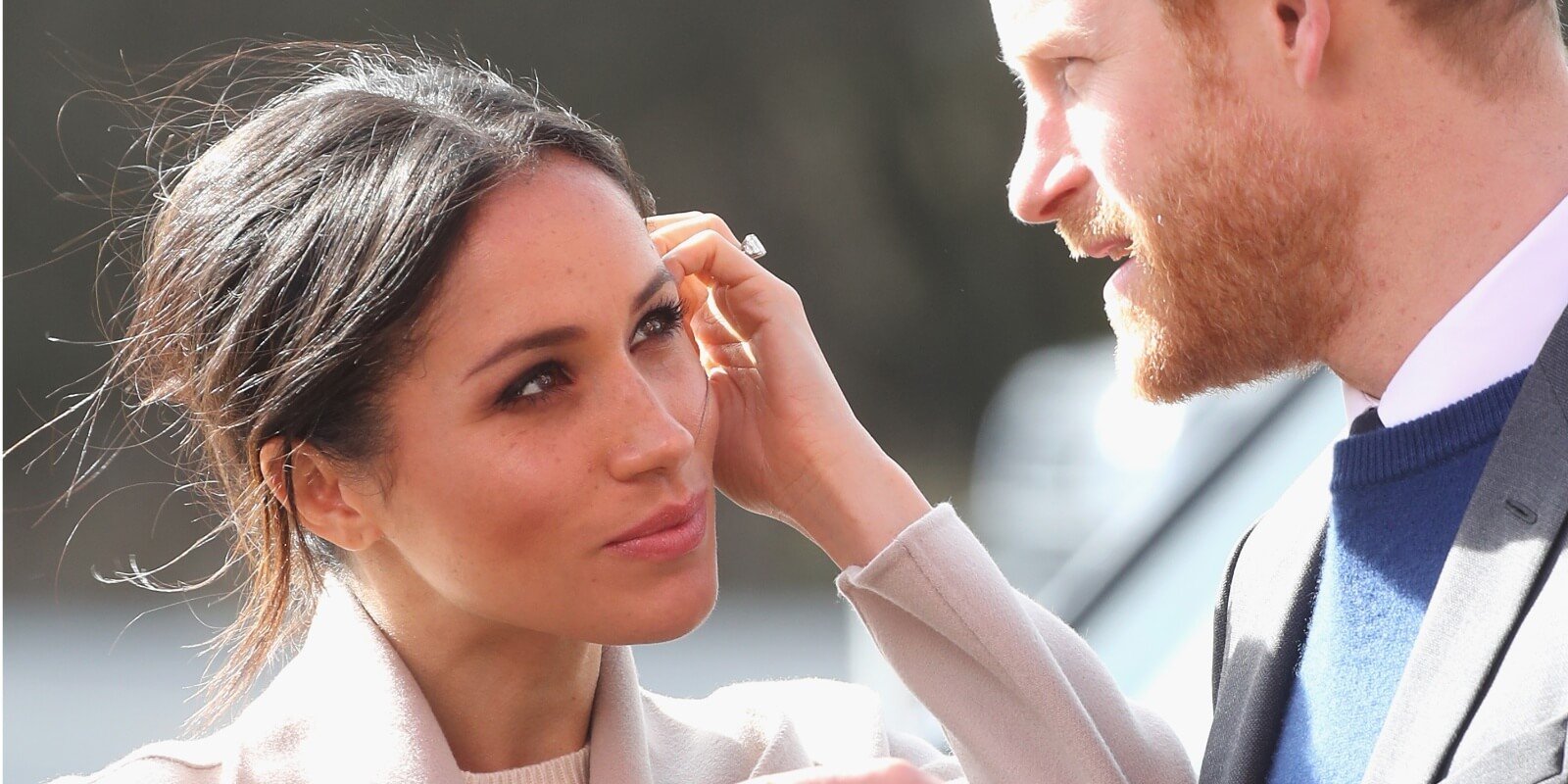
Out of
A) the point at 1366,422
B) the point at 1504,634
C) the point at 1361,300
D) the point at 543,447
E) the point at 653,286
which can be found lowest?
the point at 1504,634

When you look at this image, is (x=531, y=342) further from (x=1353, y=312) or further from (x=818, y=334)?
(x=818, y=334)

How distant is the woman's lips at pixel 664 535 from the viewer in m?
1.30

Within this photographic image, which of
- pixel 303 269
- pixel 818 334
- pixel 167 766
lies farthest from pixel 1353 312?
pixel 818 334

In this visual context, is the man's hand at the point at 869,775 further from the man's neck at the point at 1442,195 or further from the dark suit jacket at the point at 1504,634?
the man's neck at the point at 1442,195

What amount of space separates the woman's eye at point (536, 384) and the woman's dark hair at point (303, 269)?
96mm

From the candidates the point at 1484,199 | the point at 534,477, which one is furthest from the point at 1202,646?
the point at 534,477

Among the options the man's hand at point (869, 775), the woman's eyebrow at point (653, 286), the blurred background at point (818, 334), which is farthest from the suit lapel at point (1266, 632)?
the blurred background at point (818, 334)

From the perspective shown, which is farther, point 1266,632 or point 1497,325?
point 1266,632

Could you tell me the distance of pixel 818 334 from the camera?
3.09 m

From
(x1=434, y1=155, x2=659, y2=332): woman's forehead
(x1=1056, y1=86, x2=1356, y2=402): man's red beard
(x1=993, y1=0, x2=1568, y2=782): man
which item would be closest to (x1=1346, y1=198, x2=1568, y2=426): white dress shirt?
(x1=993, y1=0, x2=1568, y2=782): man

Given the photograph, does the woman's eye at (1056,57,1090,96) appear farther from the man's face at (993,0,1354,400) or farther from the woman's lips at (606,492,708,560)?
the woman's lips at (606,492,708,560)

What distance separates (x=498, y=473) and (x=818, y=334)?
1.85m

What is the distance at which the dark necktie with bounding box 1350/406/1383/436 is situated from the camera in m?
1.37

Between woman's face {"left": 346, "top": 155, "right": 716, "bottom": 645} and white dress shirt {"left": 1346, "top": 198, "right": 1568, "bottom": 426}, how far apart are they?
639 mm
